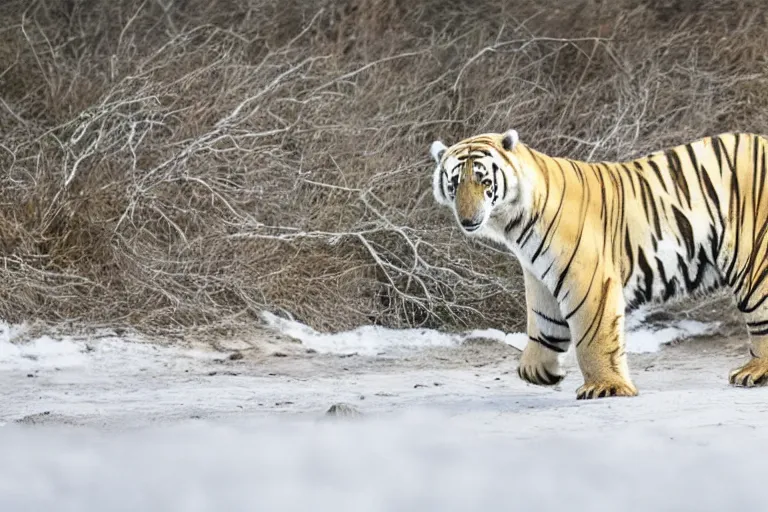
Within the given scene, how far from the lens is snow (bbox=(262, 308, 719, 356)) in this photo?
29.1 feet

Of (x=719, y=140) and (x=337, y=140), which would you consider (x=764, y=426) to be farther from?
(x=337, y=140)

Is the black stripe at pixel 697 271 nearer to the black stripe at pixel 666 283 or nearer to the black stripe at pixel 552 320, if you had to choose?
the black stripe at pixel 666 283

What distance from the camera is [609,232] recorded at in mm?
6312

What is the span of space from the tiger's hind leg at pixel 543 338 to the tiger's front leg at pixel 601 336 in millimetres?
400

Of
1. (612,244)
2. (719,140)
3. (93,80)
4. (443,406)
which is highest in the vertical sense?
(93,80)

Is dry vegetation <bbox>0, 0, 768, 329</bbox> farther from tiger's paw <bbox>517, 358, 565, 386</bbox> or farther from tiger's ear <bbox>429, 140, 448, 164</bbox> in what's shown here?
tiger's ear <bbox>429, 140, 448, 164</bbox>

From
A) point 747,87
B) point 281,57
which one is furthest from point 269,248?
point 747,87

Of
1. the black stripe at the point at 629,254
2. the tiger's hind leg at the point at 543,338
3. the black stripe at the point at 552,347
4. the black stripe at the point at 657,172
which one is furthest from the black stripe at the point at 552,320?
the black stripe at the point at 657,172

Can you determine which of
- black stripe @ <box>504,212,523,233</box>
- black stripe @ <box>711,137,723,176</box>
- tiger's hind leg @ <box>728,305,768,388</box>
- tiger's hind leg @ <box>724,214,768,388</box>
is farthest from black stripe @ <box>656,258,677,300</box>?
black stripe @ <box>504,212,523,233</box>

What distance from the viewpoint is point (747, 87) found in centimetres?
1106

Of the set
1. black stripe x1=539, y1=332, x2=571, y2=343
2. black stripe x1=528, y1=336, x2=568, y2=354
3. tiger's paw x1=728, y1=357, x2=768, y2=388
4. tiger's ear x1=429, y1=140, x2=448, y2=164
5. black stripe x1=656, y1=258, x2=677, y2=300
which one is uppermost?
tiger's ear x1=429, y1=140, x2=448, y2=164

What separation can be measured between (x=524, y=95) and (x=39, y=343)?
4453 mm

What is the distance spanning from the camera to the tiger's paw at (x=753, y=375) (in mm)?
6438

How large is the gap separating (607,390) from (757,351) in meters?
0.93
